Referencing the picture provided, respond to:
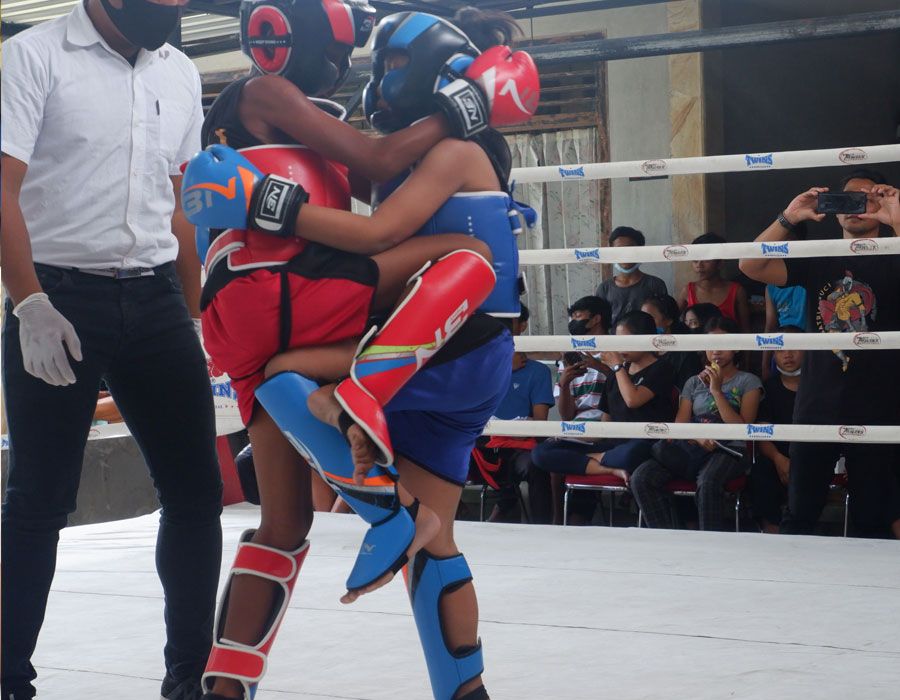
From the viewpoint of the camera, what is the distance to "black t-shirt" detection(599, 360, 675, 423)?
4.64 m

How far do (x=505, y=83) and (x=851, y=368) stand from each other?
2417 mm

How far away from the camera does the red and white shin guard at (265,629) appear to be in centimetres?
177

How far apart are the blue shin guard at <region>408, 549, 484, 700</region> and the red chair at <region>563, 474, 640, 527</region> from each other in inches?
116

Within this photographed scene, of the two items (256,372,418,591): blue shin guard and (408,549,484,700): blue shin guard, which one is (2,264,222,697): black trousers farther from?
(408,549,484,700): blue shin guard

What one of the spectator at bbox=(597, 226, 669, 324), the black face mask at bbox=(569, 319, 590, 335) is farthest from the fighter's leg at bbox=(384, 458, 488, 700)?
the spectator at bbox=(597, 226, 669, 324)

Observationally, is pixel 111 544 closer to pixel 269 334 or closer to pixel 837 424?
pixel 269 334

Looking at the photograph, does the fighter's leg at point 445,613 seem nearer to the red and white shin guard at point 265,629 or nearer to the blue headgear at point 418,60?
the red and white shin guard at point 265,629

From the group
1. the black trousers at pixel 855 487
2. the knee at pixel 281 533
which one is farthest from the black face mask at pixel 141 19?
the black trousers at pixel 855 487

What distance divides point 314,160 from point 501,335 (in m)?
0.41

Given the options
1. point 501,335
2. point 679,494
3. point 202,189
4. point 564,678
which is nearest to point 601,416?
point 679,494

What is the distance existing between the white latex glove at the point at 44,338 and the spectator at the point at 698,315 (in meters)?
3.35

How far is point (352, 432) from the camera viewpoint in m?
1.56

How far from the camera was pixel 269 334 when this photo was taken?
169 centimetres

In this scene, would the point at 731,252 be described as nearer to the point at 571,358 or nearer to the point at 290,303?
the point at 571,358
